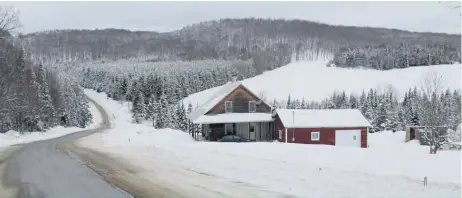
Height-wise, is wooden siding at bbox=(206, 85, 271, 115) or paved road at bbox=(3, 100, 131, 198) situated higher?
wooden siding at bbox=(206, 85, 271, 115)

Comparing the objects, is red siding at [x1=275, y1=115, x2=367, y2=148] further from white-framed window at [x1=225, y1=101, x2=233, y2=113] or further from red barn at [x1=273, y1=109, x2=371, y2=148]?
white-framed window at [x1=225, y1=101, x2=233, y2=113]

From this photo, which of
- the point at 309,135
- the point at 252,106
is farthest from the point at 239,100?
the point at 309,135

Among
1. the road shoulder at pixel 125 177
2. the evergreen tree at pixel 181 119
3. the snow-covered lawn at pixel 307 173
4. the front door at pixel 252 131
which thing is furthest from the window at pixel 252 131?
the evergreen tree at pixel 181 119

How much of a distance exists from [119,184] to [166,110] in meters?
69.7

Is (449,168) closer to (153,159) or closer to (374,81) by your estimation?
(153,159)

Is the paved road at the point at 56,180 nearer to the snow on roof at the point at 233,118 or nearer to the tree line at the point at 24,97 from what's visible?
the tree line at the point at 24,97

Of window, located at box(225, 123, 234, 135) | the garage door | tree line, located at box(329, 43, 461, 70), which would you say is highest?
tree line, located at box(329, 43, 461, 70)

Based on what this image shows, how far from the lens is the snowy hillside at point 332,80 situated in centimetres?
13515

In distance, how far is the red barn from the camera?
38.3m

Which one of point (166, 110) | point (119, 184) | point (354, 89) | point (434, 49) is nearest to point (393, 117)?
point (166, 110)

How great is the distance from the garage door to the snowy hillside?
80.9 meters

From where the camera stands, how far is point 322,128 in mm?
38750

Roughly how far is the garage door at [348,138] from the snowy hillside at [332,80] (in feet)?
265

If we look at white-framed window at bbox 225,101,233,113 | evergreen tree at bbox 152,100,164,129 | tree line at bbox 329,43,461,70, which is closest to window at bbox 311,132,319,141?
white-framed window at bbox 225,101,233,113
